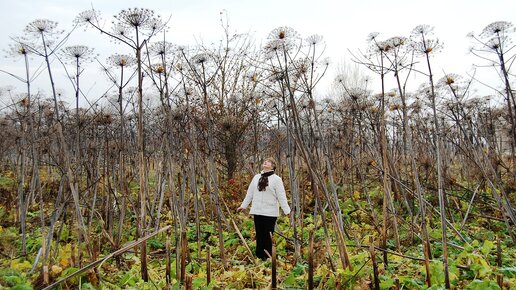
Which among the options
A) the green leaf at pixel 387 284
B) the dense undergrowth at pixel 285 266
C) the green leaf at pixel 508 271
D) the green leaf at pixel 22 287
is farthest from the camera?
the green leaf at pixel 508 271

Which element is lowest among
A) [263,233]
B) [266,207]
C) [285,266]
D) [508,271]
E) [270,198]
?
[285,266]

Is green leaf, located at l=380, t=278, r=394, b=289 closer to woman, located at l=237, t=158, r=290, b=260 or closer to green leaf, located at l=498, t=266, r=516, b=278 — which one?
green leaf, located at l=498, t=266, r=516, b=278

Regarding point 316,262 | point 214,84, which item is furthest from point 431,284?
point 214,84

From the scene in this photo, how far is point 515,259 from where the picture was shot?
423 cm

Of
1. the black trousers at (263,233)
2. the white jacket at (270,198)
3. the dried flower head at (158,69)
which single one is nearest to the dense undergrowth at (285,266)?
the black trousers at (263,233)

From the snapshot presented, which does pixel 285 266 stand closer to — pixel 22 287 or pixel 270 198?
pixel 270 198

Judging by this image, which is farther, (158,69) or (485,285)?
(158,69)

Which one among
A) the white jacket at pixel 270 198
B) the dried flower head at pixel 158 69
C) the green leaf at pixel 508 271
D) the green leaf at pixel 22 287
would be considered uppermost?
the dried flower head at pixel 158 69

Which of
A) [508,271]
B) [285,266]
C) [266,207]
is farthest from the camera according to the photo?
[266,207]

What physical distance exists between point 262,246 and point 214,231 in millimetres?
1500

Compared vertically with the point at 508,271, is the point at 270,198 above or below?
above

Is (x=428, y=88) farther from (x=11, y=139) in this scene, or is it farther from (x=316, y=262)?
(x=11, y=139)

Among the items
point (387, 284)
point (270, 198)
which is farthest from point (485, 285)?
point (270, 198)

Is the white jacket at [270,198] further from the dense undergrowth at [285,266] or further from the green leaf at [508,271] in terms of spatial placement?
the green leaf at [508,271]
